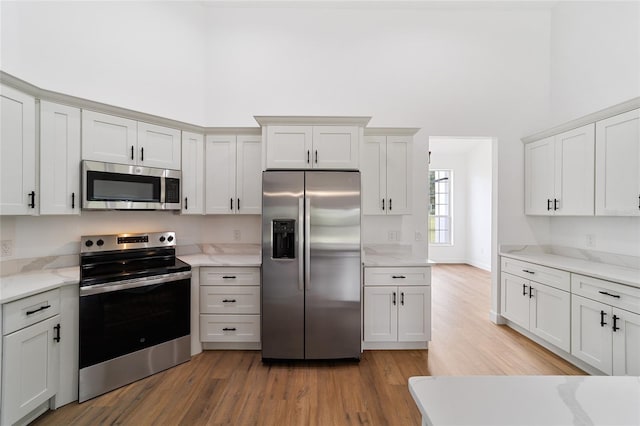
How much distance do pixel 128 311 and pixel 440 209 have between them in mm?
7587

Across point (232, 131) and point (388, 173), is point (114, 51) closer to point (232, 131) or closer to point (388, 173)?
point (232, 131)

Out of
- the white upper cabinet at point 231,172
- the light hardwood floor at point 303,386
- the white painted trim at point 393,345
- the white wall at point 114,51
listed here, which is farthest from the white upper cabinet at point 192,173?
the white painted trim at point 393,345

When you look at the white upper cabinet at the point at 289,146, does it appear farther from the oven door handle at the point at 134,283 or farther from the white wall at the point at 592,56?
the white wall at the point at 592,56

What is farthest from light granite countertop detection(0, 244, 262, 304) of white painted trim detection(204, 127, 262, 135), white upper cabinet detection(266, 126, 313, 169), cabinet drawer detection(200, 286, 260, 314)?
white painted trim detection(204, 127, 262, 135)

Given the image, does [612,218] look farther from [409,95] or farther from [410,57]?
[410,57]

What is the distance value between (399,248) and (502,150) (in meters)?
1.86

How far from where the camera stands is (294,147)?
2.88 m

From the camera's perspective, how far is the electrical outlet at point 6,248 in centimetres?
226

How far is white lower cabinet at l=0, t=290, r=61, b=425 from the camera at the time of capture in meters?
1.76

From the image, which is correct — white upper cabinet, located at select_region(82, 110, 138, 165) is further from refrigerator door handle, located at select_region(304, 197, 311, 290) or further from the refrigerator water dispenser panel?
refrigerator door handle, located at select_region(304, 197, 311, 290)

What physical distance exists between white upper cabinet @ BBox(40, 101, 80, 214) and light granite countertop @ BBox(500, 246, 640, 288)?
451 centimetres

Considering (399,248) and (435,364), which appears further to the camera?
(399,248)

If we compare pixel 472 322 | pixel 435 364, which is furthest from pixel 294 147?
pixel 472 322

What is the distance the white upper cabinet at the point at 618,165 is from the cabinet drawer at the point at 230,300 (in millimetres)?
3493
